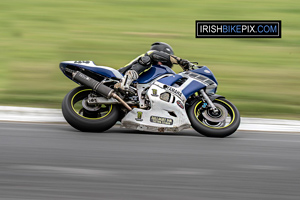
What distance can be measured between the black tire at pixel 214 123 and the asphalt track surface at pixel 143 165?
12 centimetres

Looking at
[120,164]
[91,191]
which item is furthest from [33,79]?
[91,191]

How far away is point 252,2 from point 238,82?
23.9 feet

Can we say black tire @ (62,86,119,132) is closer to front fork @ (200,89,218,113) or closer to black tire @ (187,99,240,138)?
black tire @ (187,99,240,138)

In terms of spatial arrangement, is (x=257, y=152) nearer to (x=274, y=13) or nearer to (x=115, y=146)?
(x=115, y=146)

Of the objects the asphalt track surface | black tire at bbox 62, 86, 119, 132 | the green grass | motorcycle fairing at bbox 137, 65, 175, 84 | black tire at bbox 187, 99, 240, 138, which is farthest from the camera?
the green grass

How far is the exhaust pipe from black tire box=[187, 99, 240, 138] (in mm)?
935

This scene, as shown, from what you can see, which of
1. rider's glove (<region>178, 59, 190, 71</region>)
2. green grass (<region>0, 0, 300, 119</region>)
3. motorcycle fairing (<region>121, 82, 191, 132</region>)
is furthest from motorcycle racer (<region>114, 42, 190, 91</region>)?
green grass (<region>0, 0, 300, 119</region>)

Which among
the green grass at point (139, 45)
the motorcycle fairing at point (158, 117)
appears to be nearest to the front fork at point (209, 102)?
the motorcycle fairing at point (158, 117)

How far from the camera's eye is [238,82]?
40.9 ft

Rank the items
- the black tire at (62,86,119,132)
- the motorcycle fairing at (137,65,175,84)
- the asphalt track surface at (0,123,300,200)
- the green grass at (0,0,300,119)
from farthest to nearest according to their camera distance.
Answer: the green grass at (0,0,300,119), the motorcycle fairing at (137,65,175,84), the black tire at (62,86,119,132), the asphalt track surface at (0,123,300,200)

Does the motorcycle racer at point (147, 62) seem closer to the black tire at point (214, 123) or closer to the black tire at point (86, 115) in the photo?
the black tire at point (86, 115)

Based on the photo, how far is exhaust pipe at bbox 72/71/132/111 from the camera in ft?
25.9

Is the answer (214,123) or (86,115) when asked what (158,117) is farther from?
(86,115)

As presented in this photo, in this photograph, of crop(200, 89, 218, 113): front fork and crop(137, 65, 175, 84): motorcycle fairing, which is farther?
crop(137, 65, 175, 84): motorcycle fairing
